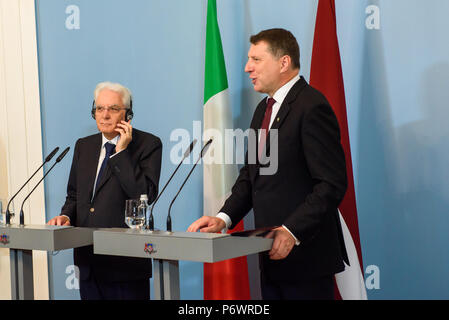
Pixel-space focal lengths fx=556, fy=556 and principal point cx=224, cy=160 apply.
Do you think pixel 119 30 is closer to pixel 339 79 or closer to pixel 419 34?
pixel 339 79

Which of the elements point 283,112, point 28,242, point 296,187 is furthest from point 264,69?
point 28,242

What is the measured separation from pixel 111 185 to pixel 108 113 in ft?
1.28

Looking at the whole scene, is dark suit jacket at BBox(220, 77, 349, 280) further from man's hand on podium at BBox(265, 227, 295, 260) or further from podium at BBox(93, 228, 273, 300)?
podium at BBox(93, 228, 273, 300)

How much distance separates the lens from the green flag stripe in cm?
371

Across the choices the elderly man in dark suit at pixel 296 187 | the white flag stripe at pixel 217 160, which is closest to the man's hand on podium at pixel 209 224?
the elderly man in dark suit at pixel 296 187

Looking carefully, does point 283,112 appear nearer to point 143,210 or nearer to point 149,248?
point 143,210

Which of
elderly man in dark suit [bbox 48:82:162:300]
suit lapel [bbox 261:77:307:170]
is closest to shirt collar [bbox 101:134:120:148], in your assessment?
elderly man in dark suit [bbox 48:82:162:300]

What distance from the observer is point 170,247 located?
195 centimetres

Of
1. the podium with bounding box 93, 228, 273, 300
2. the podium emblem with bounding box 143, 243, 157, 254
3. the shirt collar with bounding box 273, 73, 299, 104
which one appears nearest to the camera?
the podium with bounding box 93, 228, 273, 300

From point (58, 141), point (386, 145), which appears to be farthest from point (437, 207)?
point (58, 141)

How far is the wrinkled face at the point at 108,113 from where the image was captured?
2912 mm

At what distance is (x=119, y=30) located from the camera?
4.22m

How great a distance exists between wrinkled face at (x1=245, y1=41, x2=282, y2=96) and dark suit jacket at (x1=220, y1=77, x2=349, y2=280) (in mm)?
108

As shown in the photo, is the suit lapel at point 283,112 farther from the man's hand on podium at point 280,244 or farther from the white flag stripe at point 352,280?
the white flag stripe at point 352,280
